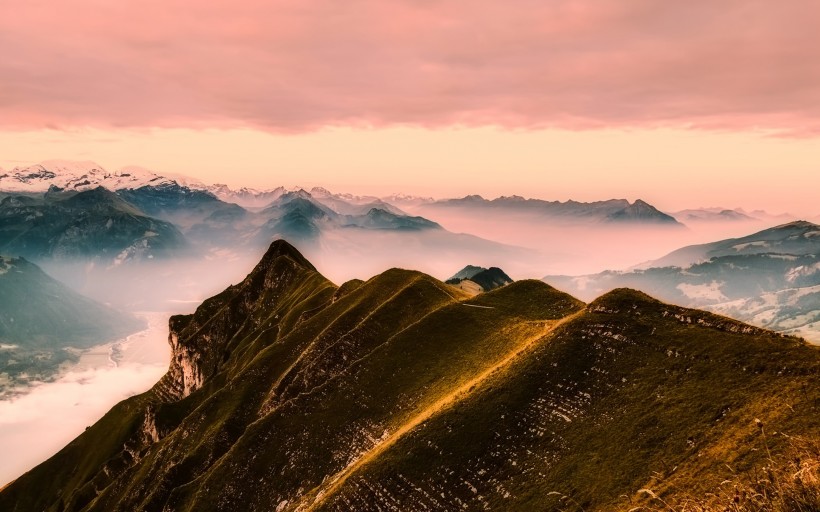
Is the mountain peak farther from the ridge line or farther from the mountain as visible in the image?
the ridge line

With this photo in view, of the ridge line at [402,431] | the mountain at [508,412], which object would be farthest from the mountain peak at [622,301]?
the ridge line at [402,431]

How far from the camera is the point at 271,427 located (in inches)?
4021

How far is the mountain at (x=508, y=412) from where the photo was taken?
2047 inches

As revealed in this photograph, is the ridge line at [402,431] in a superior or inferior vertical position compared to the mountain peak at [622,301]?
inferior

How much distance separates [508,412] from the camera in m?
70.2

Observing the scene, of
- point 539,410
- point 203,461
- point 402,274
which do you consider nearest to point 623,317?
point 539,410

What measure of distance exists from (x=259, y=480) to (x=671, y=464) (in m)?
72.3

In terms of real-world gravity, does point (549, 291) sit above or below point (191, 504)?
above

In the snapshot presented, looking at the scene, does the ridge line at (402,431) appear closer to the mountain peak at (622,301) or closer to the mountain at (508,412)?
the mountain at (508,412)

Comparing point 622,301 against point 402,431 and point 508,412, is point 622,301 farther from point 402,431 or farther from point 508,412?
point 402,431

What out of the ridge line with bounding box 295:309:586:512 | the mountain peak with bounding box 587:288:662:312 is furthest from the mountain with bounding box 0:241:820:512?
the ridge line with bounding box 295:309:586:512

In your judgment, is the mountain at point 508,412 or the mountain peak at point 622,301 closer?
the mountain at point 508,412

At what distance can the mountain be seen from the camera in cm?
5200

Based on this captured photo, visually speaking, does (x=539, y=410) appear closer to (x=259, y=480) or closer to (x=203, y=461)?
(x=259, y=480)
